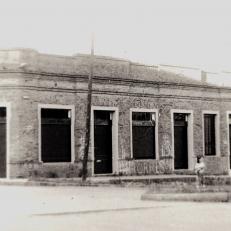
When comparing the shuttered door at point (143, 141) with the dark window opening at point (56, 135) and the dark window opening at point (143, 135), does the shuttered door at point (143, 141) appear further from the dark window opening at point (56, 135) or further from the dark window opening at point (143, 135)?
the dark window opening at point (56, 135)

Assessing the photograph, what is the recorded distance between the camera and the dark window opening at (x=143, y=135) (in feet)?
103

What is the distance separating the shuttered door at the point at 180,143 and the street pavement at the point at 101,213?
13878 mm

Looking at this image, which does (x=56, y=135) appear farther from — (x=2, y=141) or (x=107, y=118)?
(x=107, y=118)

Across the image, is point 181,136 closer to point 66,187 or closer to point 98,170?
point 98,170

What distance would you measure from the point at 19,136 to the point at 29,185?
144 inches

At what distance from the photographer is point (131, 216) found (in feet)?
45.1

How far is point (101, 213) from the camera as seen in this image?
14.4 meters

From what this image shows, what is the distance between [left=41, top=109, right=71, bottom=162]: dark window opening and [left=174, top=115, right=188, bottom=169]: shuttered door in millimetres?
7347

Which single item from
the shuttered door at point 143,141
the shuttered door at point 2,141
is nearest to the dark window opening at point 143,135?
the shuttered door at point 143,141

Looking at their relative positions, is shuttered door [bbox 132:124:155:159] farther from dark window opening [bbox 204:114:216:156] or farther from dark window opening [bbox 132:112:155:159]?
dark window opening [bbox 204:114:216:156]

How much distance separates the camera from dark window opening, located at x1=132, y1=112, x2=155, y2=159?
31.4 meters

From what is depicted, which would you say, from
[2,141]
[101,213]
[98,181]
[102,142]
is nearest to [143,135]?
[102,142]

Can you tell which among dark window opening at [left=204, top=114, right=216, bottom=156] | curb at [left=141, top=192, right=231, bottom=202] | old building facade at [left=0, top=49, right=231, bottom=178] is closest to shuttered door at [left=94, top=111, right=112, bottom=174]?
old building facade at [left=0, top=49, right=231, bottom=178]

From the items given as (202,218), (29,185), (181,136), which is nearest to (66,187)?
(29,185)
